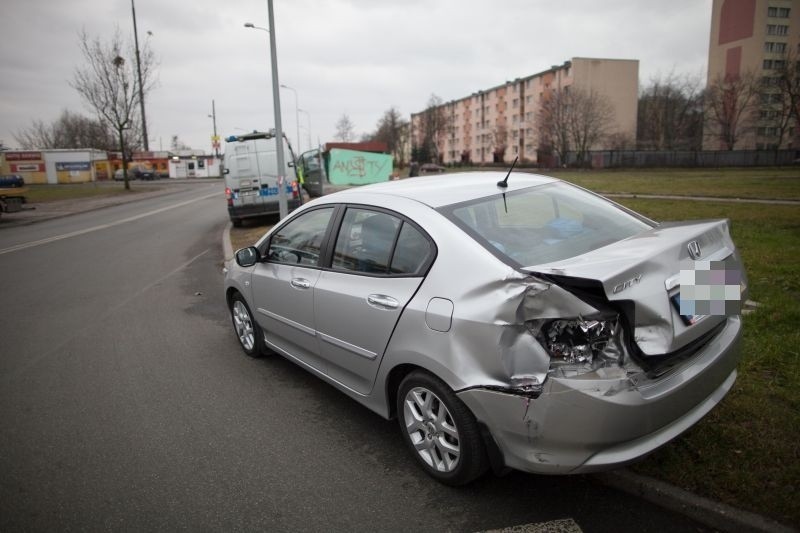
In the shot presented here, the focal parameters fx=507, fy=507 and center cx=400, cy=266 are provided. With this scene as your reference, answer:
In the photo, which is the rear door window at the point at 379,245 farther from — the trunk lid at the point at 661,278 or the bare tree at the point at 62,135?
the bare tree at the point at 62,135

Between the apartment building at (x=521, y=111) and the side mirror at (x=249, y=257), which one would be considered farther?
the apartment building at (x=521, y=111)

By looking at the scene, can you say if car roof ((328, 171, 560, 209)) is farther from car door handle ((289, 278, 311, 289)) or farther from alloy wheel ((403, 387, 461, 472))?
alloy wheel ((403, 387, 461, 472))

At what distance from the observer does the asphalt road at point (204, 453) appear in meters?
2.60

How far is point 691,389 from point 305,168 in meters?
23.6

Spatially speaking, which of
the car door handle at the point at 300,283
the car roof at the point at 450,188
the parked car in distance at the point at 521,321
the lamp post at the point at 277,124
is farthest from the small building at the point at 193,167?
the parked car in distance at the point at 521,321

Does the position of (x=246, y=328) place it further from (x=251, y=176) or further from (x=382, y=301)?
(x=251, y=176)

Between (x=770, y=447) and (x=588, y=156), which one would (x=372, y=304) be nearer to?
(x=770, y=447)

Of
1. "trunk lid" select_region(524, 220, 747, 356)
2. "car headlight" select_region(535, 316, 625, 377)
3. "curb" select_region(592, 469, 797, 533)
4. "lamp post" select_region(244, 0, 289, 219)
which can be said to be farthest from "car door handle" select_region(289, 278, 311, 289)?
"lamp post" select_region(244, 0, 289, 219)

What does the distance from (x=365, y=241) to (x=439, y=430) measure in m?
1.27

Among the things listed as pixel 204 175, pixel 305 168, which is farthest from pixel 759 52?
pixel 204 175

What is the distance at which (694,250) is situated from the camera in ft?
8.38

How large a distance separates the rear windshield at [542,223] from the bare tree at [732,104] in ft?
213

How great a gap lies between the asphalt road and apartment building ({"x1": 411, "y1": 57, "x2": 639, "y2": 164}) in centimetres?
5978

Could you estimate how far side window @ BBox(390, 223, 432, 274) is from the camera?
9.23 ft
